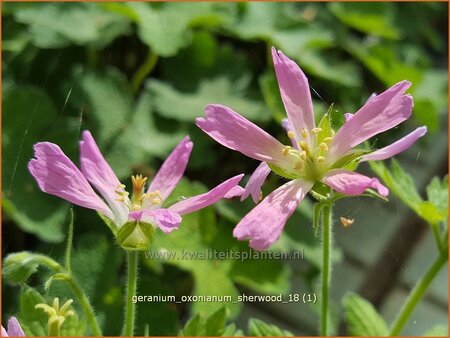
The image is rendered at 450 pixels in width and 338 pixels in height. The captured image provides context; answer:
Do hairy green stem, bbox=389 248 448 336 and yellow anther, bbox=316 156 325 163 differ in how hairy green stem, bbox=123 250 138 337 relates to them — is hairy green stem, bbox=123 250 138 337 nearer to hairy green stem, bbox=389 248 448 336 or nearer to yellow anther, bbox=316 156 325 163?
yellow anther, bbox=316 156 325 163

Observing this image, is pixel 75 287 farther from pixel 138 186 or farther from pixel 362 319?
pixel 362 319

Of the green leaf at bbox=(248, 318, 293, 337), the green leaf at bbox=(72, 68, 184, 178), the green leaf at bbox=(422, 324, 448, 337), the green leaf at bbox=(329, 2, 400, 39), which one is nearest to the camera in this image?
the green leaf at bbox=(248, 318, 293, 337)

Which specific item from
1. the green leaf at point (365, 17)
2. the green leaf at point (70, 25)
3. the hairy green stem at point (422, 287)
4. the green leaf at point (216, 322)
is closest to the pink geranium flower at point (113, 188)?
the green leaf at point (216, 322)

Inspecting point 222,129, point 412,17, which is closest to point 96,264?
point 222,129

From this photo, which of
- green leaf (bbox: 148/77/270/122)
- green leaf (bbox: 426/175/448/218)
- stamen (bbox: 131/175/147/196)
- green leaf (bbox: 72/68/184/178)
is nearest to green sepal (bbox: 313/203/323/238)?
stamen (bbox: 131/175/147/196)

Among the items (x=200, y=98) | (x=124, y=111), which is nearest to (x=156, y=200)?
(x=124, y=111)

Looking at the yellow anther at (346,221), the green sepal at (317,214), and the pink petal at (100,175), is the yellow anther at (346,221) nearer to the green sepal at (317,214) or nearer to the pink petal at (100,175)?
the green sepal at (317,214)

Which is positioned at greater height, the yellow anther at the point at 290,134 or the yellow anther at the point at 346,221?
the yellow anther at the point at 290,134
